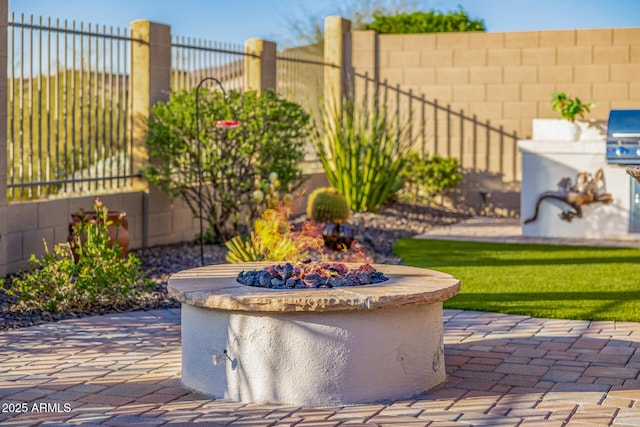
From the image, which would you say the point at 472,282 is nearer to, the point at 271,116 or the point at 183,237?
the point at 271,116

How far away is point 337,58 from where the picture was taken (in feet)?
55.6

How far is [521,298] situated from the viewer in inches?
332

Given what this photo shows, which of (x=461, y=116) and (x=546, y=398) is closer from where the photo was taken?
(x=546, y=398)

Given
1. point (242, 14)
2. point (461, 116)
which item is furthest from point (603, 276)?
point (242, 14)

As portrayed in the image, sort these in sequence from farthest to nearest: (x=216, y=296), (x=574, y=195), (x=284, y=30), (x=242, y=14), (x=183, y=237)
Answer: (x=242, y=14)
(x=284, y=30)
(x=574, y=195)
(x=183, y=237)
(x=216, y=296)

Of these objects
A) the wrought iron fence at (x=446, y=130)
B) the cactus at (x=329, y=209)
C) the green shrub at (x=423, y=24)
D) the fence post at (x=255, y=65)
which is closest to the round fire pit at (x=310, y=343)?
the cactus at (x=329, y=209)

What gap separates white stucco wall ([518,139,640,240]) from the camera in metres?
12.8

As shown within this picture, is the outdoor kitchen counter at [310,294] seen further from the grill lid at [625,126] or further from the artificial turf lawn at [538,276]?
the artificial turf lawn at [538,276]

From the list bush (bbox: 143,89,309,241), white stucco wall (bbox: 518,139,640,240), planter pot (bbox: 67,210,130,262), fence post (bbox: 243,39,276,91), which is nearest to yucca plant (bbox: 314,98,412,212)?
fence post (bbox: 243,39,276,91)

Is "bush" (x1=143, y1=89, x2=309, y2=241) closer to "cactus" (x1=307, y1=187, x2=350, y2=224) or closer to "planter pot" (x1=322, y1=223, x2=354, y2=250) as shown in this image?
"cactus" (x1=307, y1=187, x2=350, y2=224)

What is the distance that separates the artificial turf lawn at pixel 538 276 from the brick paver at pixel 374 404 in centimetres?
62

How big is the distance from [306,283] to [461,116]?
11408 mm

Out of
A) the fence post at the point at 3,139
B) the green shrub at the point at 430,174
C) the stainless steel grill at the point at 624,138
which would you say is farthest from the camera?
the green shrub at the point at 430,174

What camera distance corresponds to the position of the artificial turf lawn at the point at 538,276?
799cm
